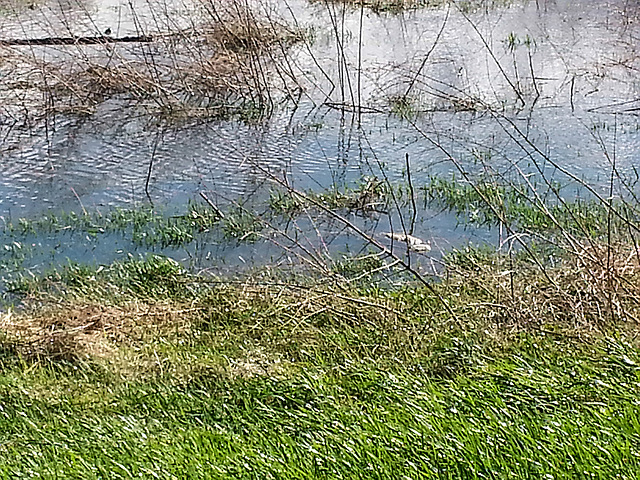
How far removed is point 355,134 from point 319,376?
581cm

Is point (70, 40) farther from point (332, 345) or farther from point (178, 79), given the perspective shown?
point (332, 345)

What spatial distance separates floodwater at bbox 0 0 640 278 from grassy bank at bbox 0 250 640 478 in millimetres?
1013

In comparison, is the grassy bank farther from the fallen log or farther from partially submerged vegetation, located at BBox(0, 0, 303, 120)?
the fallen log

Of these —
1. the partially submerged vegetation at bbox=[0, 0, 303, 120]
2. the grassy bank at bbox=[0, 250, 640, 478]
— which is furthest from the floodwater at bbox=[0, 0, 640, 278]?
the grassy bank at bbox=[0, 250, 640, 478]

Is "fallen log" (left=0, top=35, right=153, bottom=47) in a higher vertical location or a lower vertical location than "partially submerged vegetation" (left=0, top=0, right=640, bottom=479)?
higher

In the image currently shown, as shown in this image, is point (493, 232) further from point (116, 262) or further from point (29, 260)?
point (29, 260)

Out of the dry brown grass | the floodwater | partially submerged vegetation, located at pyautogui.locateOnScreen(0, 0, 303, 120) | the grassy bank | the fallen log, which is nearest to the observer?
the grassy bank

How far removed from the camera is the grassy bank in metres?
2.64

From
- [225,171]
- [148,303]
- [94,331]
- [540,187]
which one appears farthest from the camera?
[225,171]

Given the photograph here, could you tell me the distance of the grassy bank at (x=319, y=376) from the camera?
264 centimetres

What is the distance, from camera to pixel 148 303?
19.2 feet

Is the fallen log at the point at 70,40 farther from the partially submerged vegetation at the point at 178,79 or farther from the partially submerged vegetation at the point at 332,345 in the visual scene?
the partially submerged vegetation at the point at 332,345

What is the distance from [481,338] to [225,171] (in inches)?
183

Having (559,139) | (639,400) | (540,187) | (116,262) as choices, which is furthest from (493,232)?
(639,400)
